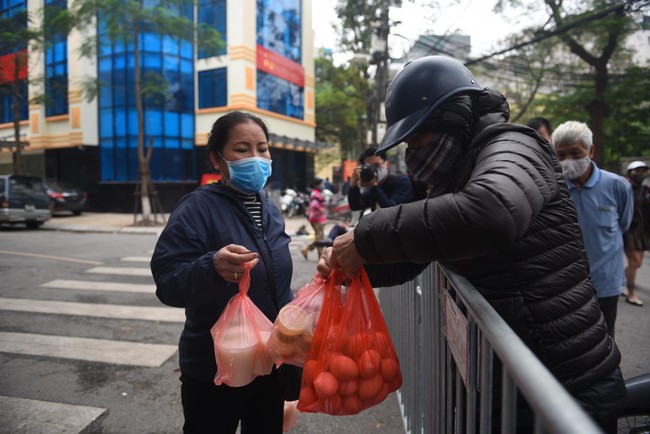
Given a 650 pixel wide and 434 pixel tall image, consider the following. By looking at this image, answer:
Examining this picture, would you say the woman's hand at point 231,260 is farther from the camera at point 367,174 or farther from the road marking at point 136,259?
the road marking at point 136,259

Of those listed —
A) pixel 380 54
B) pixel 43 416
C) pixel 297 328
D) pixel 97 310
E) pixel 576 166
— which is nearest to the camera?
pixel 297 328

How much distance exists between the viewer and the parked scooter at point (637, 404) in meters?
1.66

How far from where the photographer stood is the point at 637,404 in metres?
1.66

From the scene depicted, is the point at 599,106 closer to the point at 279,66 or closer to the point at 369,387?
the point at 279,66

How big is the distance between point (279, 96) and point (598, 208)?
2214 cm

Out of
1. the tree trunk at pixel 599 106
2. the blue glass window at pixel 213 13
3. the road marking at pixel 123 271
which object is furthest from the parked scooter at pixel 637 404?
the blue glass window at pixel 213 13

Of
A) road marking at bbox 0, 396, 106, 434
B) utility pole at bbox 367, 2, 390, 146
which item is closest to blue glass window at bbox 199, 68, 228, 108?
utility pole at bbox 367, 2, 390, 146

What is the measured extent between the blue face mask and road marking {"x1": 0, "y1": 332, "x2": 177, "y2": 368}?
2506 millimetres

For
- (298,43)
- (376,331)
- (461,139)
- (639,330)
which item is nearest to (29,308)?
(376,331)

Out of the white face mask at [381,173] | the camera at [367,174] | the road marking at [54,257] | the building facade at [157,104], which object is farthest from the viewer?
the building facade at [157,104]

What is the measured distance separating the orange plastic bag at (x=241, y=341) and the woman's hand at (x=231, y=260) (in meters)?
0.04

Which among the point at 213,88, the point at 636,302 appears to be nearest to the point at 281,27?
the point at 213,88

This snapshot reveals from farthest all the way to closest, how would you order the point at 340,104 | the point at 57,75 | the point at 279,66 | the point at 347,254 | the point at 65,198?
the point at 340,104 < the point at 279,66 < the point at 57,75 < the point at 65,198 < the point at 347,254

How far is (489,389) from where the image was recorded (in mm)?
1151
